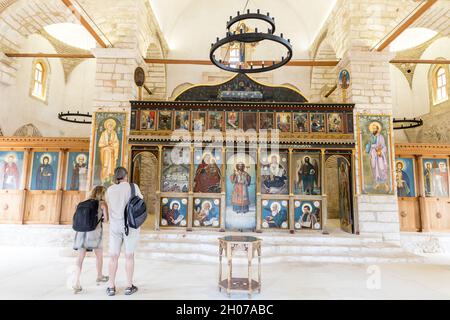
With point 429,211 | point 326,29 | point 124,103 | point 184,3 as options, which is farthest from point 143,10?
point 429,211

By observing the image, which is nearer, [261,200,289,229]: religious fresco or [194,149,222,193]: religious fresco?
[261,200,289,229]: religious fresco

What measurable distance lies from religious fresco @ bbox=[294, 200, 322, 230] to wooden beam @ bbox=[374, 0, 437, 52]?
190 inches

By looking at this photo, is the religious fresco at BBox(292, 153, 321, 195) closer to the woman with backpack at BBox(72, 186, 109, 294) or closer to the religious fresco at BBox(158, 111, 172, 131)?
the religious fresco at BBox(158, 111, 172, 131)

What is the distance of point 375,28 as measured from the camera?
8969mm

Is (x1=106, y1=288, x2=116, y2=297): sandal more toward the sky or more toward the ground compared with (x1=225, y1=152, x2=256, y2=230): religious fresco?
more toward the ground

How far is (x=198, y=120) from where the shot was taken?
8750mm

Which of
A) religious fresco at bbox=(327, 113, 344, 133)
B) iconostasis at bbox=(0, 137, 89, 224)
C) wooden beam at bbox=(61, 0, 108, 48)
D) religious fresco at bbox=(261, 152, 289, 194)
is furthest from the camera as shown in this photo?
iconostasis at bbox=(0, 137, 89, 224)

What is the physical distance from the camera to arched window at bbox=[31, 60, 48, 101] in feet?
39.4

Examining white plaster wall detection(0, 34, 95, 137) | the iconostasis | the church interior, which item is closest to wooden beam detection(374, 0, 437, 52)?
the church interior

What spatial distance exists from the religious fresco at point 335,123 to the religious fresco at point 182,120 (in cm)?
423

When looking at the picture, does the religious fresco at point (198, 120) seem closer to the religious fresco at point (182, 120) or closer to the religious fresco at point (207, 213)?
the religious fresco at point (182, 120)

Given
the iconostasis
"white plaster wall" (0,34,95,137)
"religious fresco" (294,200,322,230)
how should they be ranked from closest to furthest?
"religious fresco" (294,200,322,230) → the iconostasis → "white plaster wall" (0,34,95,137)
